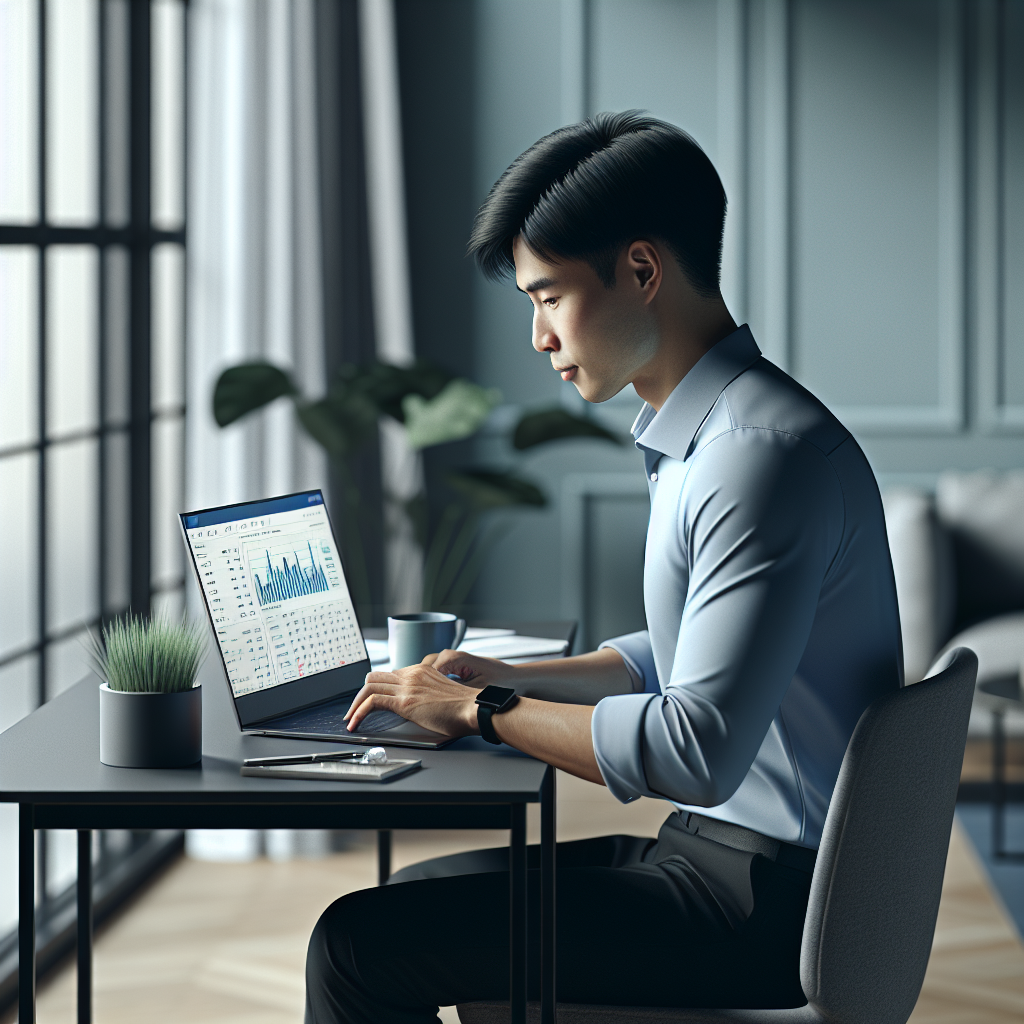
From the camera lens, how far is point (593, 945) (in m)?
1.43

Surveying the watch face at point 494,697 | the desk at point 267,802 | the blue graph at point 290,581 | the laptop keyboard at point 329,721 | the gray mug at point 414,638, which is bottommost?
the desk at point 267,802

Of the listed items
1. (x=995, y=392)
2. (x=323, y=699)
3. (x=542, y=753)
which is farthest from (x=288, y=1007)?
(x=995, y=392)

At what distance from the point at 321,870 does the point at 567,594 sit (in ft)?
5.05

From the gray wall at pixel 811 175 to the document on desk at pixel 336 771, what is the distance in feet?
10.8

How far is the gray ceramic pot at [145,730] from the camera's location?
1414mm

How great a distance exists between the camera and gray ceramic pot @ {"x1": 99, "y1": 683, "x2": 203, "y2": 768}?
141cm

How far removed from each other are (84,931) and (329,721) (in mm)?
660

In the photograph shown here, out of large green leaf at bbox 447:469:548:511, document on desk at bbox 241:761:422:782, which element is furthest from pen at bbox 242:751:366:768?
large green leaf at bbox 447:469:548:511

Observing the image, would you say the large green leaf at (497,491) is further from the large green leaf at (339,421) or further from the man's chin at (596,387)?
the man's chin at (596,387)

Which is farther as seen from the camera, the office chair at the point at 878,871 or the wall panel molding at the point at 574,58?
the wall panel molding at the point at 574,58

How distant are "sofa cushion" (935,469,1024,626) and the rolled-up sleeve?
10.1 feet

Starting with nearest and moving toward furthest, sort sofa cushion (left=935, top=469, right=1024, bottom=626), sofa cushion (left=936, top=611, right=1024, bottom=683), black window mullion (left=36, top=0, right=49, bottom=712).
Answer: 1. black window mullion (left=36, top=0, right=49, bottom=712)
2. sofa cushion (left=936, top=611, right=1024, bottom=683)
3. sofa cushion (left=935, top=469, right=1024, bottom=626)

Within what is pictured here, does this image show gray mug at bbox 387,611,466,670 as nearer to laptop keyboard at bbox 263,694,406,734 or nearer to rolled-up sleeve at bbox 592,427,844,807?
laptop keyboard at bbox 263,694,406,734

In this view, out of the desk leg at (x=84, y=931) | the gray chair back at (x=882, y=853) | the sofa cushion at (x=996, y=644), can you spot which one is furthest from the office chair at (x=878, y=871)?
the sofa cushion at (x=996, y=644)
